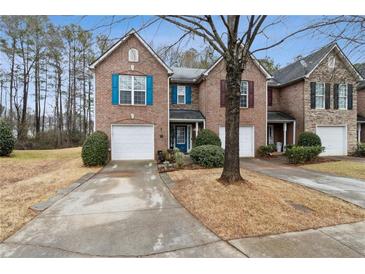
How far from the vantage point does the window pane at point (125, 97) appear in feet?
40.6

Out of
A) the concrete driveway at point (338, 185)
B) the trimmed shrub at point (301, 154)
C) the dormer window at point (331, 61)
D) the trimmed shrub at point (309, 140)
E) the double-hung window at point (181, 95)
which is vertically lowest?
the concrete driveway at point (338, 185)

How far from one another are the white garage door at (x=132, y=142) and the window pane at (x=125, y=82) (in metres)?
2.32

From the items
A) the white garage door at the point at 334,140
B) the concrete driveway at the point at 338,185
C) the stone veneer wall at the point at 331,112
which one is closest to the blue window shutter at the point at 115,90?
the concrete driveway at the point at 338,185

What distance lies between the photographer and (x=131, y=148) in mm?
12555

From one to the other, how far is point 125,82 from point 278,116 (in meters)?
11.4

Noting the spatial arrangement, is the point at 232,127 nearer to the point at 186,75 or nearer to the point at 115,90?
the point at 115,90

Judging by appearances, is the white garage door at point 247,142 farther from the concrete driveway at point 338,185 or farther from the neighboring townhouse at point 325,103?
the concrete driveway at point 338,185

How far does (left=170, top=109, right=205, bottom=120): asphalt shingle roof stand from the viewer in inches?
545

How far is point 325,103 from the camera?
599 inches

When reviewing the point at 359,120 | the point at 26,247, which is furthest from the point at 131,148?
the point at 359,120

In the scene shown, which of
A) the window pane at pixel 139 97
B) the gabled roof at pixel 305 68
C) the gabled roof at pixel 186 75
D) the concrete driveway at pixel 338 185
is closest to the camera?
the concrete driveway at pixel 338 185

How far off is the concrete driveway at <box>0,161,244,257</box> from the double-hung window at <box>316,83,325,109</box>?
14439 millimetres

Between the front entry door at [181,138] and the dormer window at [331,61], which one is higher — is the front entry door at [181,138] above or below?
below

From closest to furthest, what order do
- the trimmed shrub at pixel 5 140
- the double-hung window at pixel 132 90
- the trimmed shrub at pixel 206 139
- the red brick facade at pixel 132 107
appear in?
the red brick facade at pixel 132 107
the trimmed shrub at pixel 206 139
the double-hung window at pixel 132 90
the trimmed shrub at pixel 5 140
